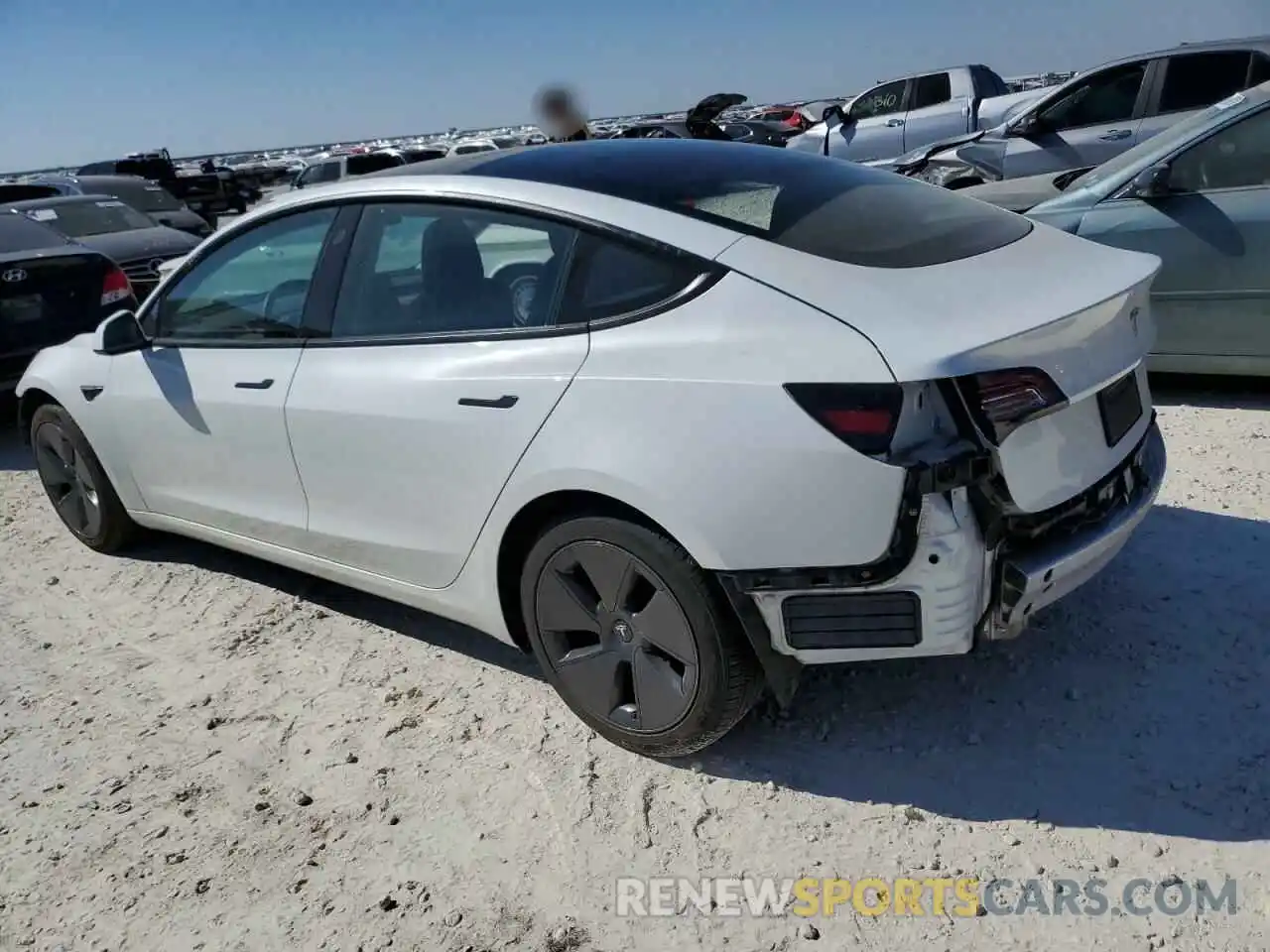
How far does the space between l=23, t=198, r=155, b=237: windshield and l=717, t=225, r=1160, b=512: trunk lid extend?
406 inches

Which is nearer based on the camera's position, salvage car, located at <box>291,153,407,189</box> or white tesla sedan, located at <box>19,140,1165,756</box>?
white tesla sedan, located at <box>19,140,1165,756</box>

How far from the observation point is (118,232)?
10.9 meters

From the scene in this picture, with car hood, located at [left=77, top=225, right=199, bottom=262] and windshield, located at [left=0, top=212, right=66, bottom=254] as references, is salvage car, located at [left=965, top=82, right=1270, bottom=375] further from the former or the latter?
car hood, located at [left=77, top=225, right=199, bottom=262]

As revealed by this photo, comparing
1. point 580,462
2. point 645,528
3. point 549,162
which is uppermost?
point 549,162

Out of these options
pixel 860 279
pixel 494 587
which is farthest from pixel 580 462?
pixel 860 279

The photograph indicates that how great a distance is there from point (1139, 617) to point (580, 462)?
1.96 metres

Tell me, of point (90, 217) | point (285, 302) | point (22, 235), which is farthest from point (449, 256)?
point (90, 217)

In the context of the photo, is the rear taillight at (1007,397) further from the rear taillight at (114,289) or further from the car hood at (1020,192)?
the rear taillight at (114,289)

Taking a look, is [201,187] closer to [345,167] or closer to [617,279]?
[345,167]

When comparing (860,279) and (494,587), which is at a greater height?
(860,279)

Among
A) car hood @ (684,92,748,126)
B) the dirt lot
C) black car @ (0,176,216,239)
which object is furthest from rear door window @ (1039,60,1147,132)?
black car @ (0,176,216,239)

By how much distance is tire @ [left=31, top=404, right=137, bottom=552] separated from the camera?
448 cm

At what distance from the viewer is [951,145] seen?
9.37 meters

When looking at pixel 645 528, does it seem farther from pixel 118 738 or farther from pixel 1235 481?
pixel 1235 481
